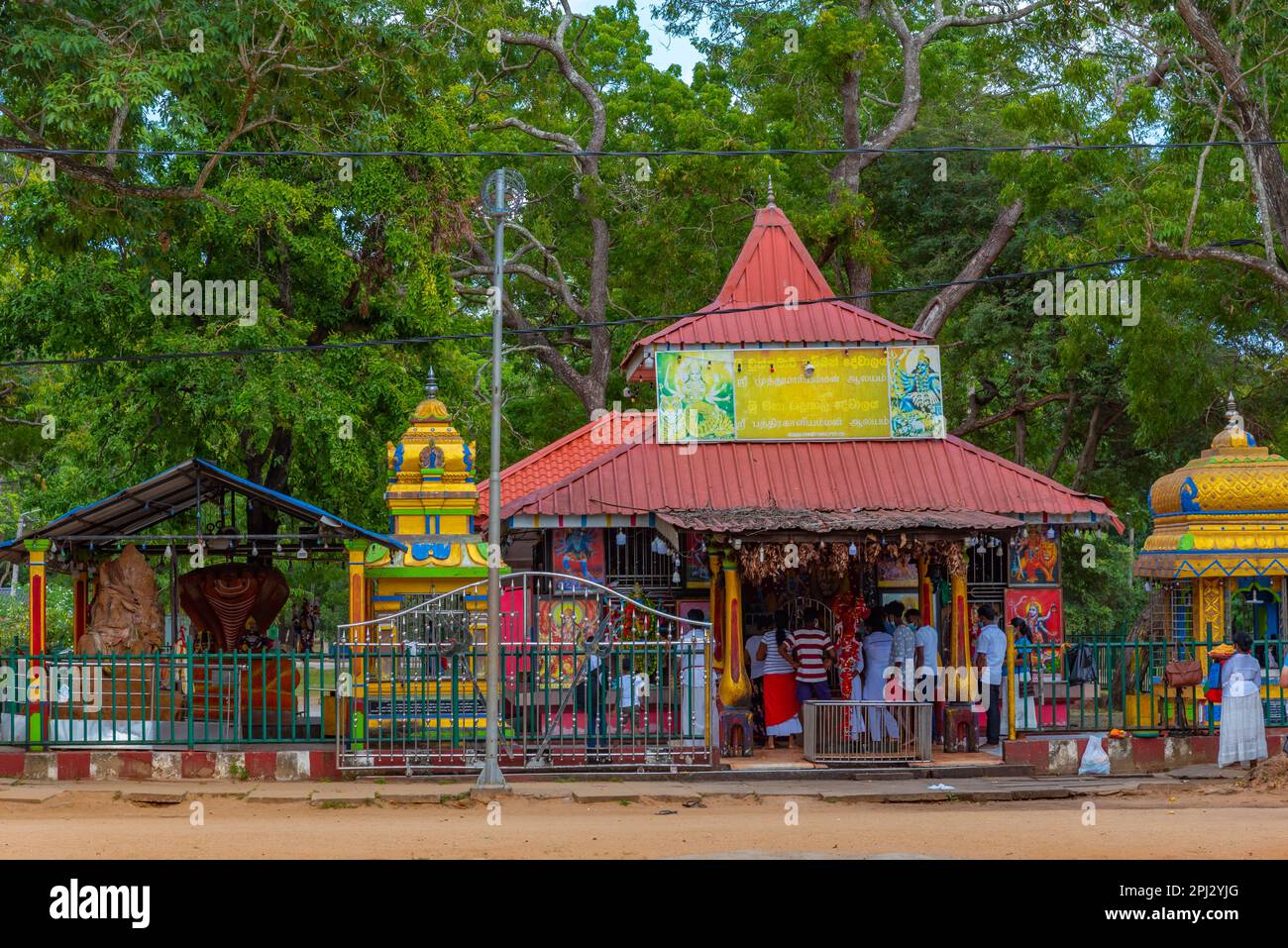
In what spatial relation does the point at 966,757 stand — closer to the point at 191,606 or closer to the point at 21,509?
the point at 191,606

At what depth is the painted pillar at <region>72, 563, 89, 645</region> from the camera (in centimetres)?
2134

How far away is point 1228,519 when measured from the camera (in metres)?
21.3

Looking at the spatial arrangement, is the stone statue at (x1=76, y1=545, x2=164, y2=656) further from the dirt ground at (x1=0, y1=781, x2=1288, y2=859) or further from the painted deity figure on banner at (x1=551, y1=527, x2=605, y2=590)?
the painted deity figure on banner at (x1=551, y1=527, x2=605, y2=590)

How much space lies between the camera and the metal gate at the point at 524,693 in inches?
690

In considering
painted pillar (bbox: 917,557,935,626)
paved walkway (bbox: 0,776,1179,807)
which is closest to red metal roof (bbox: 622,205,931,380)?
painted pillar (bbox: 917,557,935,626)

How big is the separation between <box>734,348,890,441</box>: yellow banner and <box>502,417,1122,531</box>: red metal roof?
20 centimetres

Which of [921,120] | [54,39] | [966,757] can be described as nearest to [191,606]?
[54,39]

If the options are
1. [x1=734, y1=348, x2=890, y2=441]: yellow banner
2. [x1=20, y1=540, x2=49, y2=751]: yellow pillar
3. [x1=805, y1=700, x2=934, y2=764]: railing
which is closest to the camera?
[x1=805, y1=700, x2=934, y2=764]: railing

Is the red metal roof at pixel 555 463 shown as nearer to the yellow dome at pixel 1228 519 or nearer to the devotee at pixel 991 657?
the devotee at pixel 991 657

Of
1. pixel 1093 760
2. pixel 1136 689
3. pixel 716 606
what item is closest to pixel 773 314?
pixel 716 606

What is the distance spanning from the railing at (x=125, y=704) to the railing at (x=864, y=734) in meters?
5.58

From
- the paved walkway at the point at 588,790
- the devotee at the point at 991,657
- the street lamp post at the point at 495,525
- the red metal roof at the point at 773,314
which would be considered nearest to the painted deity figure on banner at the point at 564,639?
the street lamp post at the point at 495,525

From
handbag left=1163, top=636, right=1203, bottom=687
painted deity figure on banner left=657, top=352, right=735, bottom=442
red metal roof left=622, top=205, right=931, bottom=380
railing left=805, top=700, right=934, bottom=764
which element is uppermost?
red metal roof left=622, top=205, right=931, bottom=380

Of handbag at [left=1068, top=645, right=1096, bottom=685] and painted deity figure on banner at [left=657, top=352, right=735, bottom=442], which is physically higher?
painted deity figure on banner at [left=657, top=352, right=735, bottom=442]
